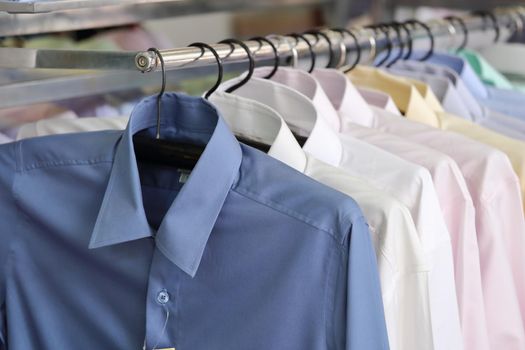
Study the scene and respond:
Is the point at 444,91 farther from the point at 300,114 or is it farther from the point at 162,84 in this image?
the point at 162,84

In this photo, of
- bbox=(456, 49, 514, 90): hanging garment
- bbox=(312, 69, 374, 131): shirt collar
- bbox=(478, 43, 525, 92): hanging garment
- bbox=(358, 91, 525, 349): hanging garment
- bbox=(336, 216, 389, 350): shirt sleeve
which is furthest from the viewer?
bbox=(478, 43, 525, 92): hanging garment

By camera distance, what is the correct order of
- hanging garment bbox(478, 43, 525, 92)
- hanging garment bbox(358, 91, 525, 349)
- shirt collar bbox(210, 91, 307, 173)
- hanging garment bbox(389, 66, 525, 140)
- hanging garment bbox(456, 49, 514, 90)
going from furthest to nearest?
hanging garment bbox(478, 43, 525, 92) < hanging garment bbox(456, 49, 514, 90) < hanging garment bbox(389, 66, 525, 140) < hanging garment bbox(358, 91, 525, 349) < shirt collar bbox(210, 91, 307, 173)

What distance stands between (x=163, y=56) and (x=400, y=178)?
308mm

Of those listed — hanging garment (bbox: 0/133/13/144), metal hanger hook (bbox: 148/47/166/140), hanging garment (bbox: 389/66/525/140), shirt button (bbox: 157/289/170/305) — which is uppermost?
metal hanger hook (bbox: 148/47/166/140)

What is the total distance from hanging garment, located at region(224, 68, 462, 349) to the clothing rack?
0.30 feet

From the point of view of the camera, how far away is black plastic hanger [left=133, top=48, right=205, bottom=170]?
869mm

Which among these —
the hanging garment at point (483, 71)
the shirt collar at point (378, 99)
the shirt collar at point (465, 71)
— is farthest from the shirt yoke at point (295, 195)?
the hanging garment at point (483, 71)

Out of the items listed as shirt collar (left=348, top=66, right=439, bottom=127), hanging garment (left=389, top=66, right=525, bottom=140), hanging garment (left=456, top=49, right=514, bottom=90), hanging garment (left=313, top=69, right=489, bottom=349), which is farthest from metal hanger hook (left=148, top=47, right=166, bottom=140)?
hanging garment (left=456, top=49, right=514, bottom=90)

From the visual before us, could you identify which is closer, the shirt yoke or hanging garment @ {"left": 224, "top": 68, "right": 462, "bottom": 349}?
the shirt yoke

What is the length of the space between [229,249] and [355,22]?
1.20 m

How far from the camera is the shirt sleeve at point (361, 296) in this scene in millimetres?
724

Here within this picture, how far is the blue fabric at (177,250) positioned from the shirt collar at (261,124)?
0.05 metres

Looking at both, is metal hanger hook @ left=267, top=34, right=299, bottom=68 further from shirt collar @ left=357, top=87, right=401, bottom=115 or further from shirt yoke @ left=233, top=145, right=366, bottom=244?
shirt yoke @ left=233, top=145, right=366, bottom=244

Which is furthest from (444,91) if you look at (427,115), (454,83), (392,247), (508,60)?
(392,247)
